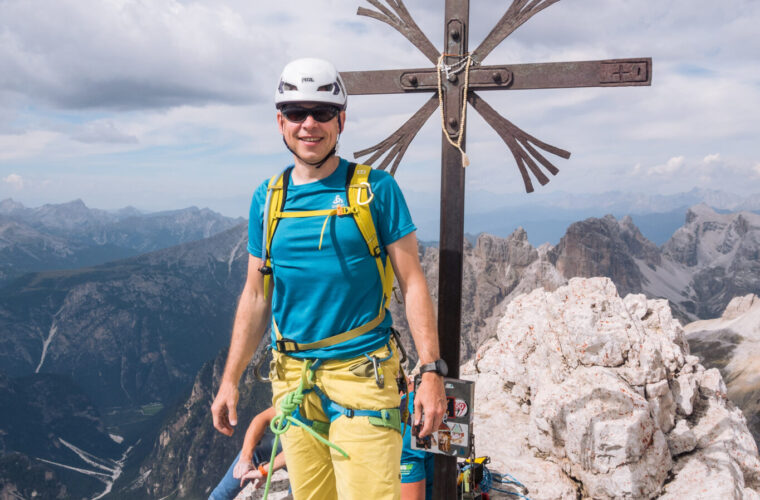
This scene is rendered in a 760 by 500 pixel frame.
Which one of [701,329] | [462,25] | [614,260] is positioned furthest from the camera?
[614,260]

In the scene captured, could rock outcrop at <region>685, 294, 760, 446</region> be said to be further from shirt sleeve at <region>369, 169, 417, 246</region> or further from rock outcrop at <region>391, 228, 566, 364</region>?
rock outcrop at <region>391, 228, 566, 364</region>

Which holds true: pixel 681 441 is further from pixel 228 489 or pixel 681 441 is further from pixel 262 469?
pixel 228 489

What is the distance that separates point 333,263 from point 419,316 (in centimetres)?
83

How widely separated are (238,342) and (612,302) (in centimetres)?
705

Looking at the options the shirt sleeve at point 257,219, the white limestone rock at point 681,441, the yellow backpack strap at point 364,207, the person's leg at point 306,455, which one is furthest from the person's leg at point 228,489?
the white limestone rock at point 681,441

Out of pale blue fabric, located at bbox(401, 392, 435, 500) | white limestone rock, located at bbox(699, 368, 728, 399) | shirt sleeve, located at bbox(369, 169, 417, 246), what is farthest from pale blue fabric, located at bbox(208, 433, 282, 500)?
white limestone rock, located at bbox(699, 368, 728, 399)

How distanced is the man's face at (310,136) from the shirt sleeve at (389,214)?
51 centimetres

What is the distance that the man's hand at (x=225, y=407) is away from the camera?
4.88m

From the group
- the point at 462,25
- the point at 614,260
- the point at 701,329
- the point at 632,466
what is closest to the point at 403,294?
the point at 462,25

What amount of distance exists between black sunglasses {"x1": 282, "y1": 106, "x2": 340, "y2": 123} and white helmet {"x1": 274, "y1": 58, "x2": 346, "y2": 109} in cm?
6

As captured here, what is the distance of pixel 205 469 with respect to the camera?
192875 mm

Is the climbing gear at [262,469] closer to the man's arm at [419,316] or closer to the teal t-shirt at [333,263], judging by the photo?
the teal t-shirt at [333,263]

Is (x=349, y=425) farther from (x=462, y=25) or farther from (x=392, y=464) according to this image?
(x=462, y=25)

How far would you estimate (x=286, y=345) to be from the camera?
4566 millimetres
